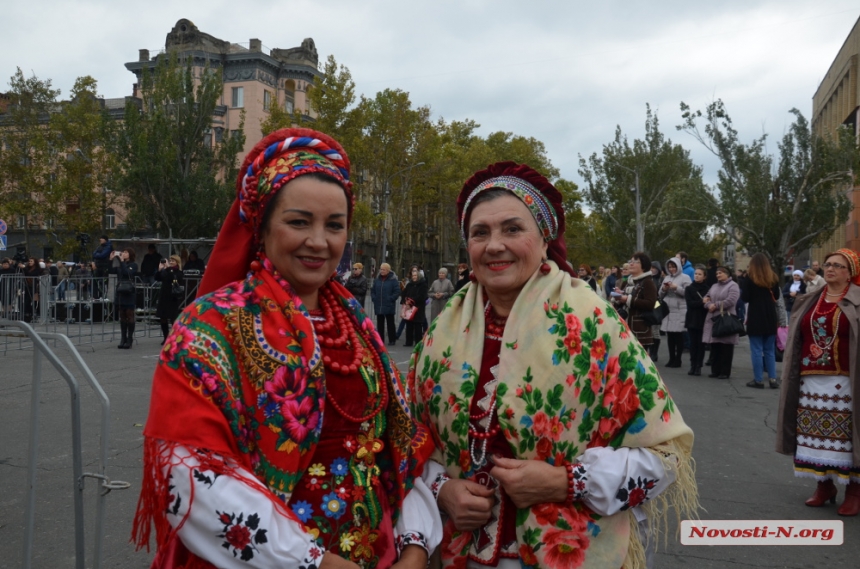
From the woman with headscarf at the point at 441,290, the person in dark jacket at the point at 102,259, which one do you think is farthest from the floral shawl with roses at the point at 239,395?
the person in dark jacket at the point at 102,259

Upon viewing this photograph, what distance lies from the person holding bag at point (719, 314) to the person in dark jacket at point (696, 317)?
0.80 feet

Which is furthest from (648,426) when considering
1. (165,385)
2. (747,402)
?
(747,402)

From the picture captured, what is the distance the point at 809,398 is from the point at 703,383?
5.97 m

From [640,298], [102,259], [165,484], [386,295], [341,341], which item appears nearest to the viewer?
[165,484]

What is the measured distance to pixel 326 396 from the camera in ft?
6.45

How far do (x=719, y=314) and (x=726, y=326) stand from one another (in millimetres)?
392

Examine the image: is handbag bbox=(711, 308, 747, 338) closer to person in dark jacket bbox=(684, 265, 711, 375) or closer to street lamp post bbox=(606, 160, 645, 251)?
person in dark jacket bbox=(684, 265, 711, 375)

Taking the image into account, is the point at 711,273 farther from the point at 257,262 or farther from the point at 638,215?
the point at 638,215

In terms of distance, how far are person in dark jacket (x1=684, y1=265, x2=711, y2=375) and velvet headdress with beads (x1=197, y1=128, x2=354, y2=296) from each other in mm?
11376

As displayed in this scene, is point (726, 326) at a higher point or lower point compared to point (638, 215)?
lower

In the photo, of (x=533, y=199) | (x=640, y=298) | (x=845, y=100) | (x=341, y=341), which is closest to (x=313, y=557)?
(x=341, y=341)

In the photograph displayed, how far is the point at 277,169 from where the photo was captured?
6.43ft

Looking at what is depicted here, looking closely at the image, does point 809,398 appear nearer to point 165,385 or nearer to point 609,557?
point 609,557

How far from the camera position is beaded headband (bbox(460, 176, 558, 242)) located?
94.7 inches
